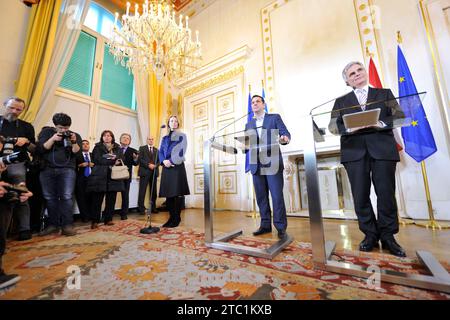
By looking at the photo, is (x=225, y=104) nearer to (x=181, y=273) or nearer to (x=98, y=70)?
(x=98, y=70)

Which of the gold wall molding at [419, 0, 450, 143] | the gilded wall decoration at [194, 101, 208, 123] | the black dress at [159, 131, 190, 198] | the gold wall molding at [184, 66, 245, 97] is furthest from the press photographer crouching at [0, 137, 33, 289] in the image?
the gold wall molding at [419, 0, 450, 143]

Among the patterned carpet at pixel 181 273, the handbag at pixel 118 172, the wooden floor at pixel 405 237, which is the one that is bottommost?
the wooden floor at pixel 405 237

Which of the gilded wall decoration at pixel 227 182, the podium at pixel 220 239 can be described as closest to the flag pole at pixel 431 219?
the podium at pixel 220 239

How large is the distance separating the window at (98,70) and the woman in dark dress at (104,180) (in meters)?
1.76

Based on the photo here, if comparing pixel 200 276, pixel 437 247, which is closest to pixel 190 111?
pixel 200 276

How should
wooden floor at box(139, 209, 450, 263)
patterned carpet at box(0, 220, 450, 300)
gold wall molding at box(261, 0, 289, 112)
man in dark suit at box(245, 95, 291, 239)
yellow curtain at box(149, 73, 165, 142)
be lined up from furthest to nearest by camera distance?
yellow curtain at box(149, 73, 165, 142) < gold wall molding at box(261, 0, 289, 112) < man in dark suit at box(245, 95, 291, 239) < wooden floor at box(139, 209, 450, 263) < patterned carpet at box(0, 220, 450, 300)

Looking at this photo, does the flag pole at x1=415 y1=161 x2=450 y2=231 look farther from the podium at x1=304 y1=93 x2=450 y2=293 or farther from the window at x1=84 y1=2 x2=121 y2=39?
the window at x1=84 y1=2 x2=121 y2=39

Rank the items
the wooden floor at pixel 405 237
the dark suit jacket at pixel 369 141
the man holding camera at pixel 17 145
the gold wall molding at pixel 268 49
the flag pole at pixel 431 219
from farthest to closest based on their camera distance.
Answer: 1. the gold wall molding at pixel 268 49
2. the flag pole at pixel 431 219
3. the man holding camera at pixel 17 145
4. the wooden floor at pixel 405 237
5. the dark suit jacket at pixel 369 141

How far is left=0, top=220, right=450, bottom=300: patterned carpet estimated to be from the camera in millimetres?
848

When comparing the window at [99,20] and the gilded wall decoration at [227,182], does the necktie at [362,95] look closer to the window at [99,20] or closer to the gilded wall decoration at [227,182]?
the gilded wall decoration at [227,182]

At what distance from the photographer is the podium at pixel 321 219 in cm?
88

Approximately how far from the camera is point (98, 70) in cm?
390

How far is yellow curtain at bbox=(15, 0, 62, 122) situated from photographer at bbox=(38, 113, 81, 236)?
127 centimetres
